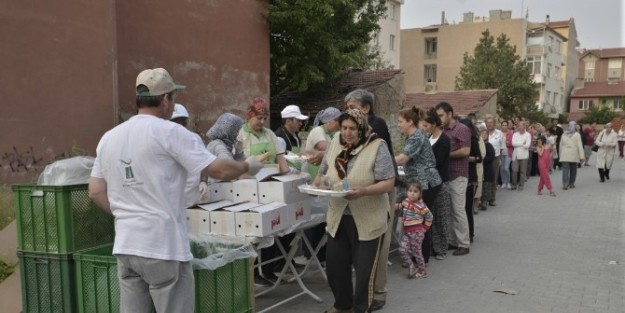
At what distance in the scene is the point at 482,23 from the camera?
53.1 metres

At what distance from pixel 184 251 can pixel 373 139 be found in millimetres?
2001

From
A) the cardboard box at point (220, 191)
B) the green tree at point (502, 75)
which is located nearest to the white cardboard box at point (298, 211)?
the cardboard box at point (220, 191)

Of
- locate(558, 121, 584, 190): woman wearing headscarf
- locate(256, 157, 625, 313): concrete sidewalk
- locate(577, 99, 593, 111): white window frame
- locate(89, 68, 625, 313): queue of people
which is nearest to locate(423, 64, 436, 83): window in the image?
locate(577, 99, 593, 111): white window frame

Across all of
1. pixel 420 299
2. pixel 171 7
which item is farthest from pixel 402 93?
pixel 420 299

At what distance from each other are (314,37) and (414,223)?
12.7 metres

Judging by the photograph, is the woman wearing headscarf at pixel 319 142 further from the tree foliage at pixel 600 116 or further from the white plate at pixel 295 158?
the tree foliage at pixel 600 116

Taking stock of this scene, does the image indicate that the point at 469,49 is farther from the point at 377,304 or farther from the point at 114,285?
the point at 114,285

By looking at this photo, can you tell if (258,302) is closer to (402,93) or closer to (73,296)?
(73,296)

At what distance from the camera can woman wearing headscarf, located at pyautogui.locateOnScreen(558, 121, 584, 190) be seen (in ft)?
45.2

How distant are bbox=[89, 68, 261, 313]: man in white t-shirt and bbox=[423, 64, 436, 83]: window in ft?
182

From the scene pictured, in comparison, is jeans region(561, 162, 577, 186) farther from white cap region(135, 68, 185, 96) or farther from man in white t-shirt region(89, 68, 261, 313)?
white cap region(135, 68, 185, 96)

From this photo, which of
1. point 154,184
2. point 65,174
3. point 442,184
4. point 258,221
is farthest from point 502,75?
point 154,184

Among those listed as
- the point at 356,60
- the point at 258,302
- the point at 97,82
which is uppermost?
the point at 356,60

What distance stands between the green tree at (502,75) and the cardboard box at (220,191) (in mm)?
30798
